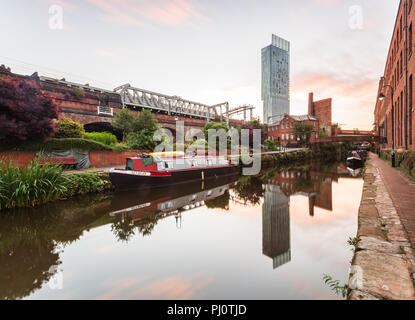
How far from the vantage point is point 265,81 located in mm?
122500

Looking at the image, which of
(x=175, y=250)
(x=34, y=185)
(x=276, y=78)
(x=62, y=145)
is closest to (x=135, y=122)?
(x=62, y=145)

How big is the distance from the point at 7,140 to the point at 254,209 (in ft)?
38.9

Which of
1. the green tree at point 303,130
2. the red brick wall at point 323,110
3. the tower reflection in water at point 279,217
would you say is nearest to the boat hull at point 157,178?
the tower reflection in water at point 279,217

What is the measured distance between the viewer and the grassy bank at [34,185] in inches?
253

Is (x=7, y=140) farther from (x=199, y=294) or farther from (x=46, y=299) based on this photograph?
(x=199, y=294)

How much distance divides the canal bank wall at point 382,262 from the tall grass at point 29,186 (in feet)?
29.7

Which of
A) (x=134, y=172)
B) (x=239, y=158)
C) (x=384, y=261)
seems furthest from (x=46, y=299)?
(x=239, y=158)

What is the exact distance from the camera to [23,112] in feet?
28.6

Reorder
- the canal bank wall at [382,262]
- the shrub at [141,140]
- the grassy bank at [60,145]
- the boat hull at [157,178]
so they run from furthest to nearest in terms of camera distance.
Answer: the shrub at [141,140] → the grassy bank at [60,145] → the boat hull at [157,178] → the canal bank wall at [382,262]

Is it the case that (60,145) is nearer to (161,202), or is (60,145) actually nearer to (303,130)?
(161,202)

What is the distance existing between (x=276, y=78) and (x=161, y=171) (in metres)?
131

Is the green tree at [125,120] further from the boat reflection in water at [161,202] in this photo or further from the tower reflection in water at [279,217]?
the tower reflection in water at [279,217]

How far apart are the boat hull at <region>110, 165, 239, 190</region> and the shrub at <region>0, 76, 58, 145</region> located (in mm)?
4303
